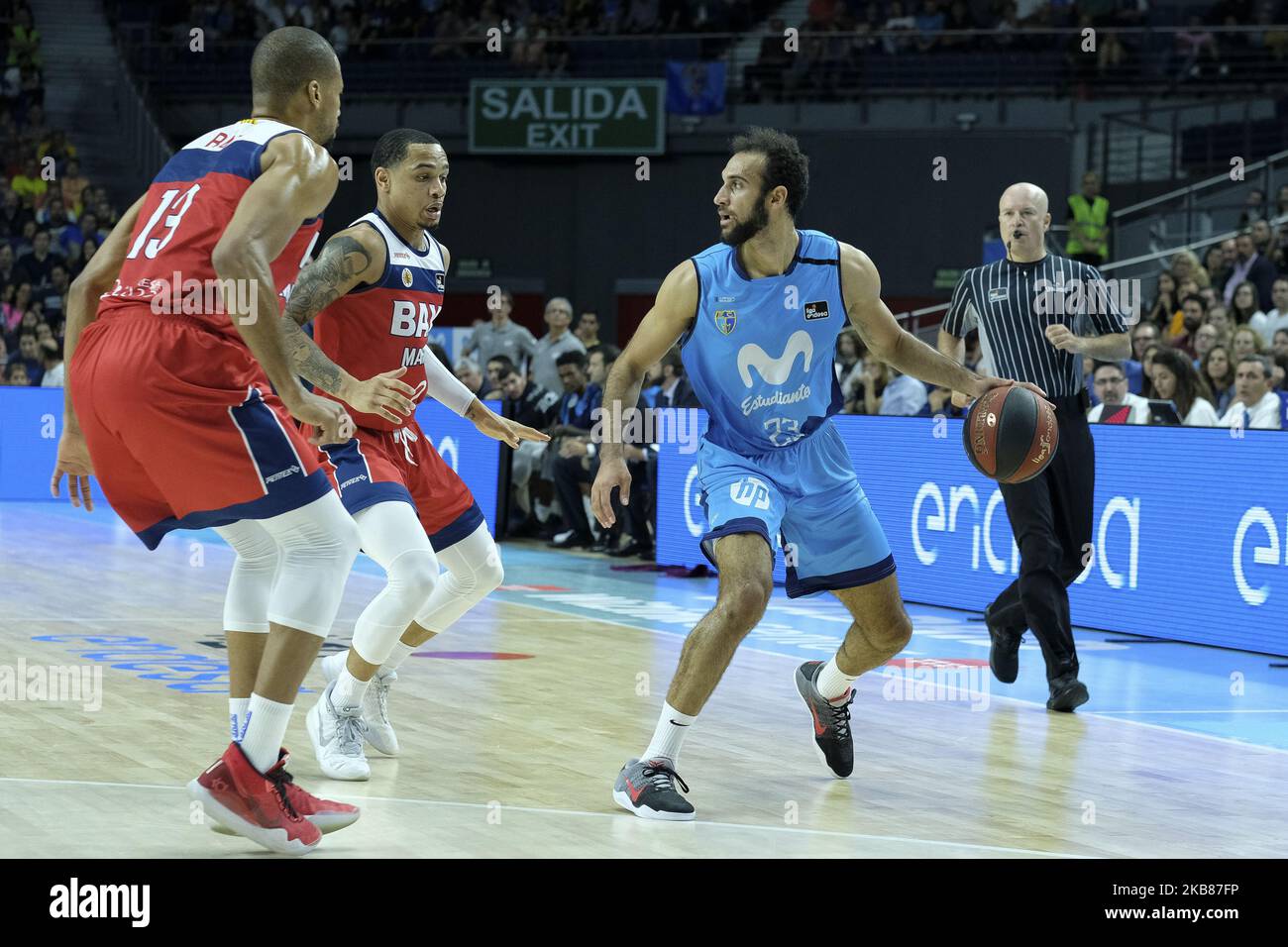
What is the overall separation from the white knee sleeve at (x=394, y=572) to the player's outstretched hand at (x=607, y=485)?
712mm

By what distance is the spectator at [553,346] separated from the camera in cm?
1531

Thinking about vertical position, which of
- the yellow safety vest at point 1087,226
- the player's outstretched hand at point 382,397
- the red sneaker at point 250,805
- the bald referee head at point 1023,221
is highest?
the yellow safety vest at point 1087,226

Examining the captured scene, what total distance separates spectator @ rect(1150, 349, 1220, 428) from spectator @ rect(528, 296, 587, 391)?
5935 millimetres

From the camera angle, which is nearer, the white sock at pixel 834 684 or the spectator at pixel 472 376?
the white sock at pixel 834 684

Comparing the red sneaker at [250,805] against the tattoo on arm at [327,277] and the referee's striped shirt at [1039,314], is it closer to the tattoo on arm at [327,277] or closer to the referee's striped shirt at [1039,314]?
the tattoo on arm at [327,277]

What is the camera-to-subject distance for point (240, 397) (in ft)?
14.1

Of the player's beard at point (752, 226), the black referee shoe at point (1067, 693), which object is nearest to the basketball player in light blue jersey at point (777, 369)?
the player's beard at point (752, 226)

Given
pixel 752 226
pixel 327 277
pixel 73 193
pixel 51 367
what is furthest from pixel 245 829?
pixel 73 193

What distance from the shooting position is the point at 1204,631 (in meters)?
9.12

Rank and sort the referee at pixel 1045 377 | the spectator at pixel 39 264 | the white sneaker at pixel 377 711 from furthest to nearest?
the spectator at pixel 39 264 → the referee at pixel 1045 377 → the white sneaker at pixel 377 711

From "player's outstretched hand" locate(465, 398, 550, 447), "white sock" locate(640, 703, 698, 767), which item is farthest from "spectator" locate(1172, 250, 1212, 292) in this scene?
"white sock" locate(640, 703, 698, 767)

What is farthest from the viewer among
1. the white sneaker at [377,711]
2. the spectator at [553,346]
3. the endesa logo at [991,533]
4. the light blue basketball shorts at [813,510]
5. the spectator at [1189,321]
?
the spectator at [553,346]

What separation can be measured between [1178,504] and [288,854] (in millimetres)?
6191
